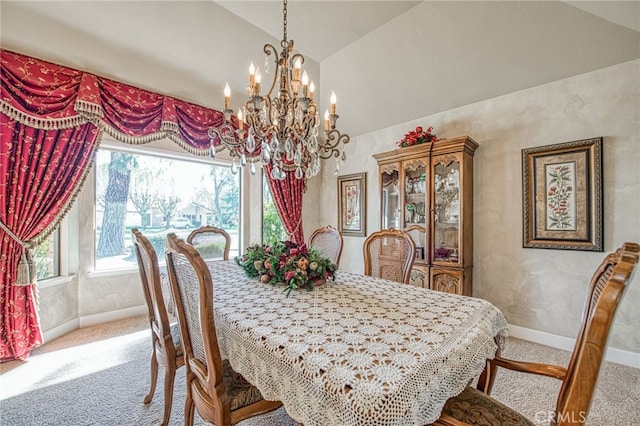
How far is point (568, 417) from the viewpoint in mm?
675

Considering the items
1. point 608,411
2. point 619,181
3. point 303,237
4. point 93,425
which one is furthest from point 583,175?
point 93,425

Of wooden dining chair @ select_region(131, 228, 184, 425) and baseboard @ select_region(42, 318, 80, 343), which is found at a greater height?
wooden dining chair @ select_region(131, 228, 184, 425)

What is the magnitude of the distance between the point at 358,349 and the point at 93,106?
3.08 metres

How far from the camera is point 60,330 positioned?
2.64 metres

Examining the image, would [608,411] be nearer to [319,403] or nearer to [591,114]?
[319,403]

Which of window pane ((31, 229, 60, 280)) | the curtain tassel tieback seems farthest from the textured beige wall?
window pane ((31, 229, 60, 280))

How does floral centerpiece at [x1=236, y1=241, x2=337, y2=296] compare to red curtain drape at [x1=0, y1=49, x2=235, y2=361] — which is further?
red curtain drape at [x1=0, y1=49, x2=235, y2=361]

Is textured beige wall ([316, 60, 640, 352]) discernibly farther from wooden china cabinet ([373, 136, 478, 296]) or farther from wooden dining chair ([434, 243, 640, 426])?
wooden dining chair ([434, 243, 640, 426])

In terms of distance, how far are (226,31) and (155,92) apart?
3.55 feet

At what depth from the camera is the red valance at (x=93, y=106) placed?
2.20m

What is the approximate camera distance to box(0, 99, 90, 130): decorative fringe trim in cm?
216

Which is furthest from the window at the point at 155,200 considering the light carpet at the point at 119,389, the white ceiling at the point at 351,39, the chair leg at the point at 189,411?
the chair leg at the point at 189,411

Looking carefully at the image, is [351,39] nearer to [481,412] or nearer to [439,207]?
[439,207]

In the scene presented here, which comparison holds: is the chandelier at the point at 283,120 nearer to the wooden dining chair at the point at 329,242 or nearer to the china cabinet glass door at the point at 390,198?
the wooden dining chair at the point at 329,242
